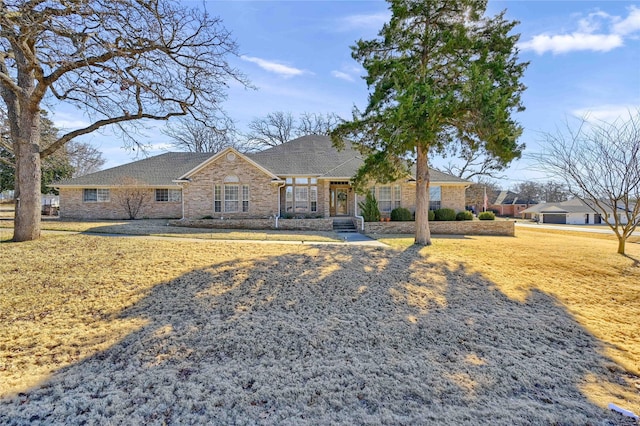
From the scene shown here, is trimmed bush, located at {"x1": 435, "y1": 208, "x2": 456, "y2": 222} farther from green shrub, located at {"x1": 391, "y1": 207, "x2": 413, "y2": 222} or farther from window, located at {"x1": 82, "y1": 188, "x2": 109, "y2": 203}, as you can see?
window, located at {"x1": 82, "y1": 188, "x2": 109, "y2": 203}

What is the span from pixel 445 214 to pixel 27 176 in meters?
19.8

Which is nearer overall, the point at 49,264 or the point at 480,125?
the point at 49,264

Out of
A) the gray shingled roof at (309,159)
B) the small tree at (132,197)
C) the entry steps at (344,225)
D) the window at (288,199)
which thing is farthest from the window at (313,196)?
the small tree at (132,197)

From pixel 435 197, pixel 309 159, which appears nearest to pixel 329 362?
pixel 435 197

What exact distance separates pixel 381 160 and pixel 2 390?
11410 mm

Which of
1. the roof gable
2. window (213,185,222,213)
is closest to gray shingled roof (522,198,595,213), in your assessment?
the roof gable

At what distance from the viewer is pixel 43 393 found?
345 cm

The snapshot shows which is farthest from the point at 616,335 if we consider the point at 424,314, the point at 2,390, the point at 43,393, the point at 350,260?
the point at 2,390

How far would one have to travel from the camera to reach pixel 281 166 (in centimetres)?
2203

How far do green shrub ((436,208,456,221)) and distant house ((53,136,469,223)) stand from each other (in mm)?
1617

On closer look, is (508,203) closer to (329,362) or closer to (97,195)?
(97,195)

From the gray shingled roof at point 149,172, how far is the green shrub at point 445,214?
18326mm

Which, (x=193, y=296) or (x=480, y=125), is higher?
(x=480, y=125)

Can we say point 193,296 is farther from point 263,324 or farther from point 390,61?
point 390,61
